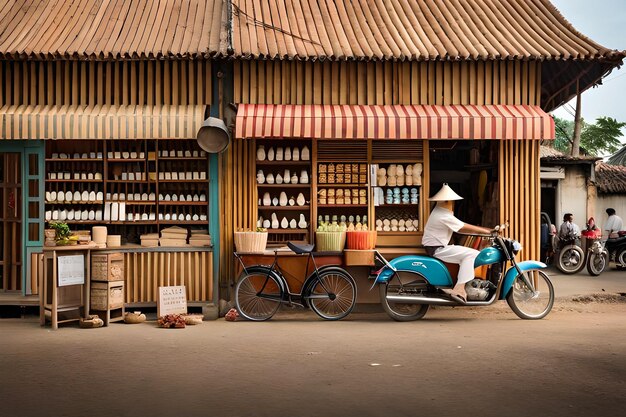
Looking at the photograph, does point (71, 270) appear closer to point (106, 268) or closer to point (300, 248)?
point (106, 268)

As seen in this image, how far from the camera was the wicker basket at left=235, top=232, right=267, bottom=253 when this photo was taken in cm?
1212

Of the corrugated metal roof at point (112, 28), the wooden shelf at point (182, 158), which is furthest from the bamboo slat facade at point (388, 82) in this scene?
the wooden shelf at point (182, 158)

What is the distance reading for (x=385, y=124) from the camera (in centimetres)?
1222

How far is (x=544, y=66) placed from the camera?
1377 cm

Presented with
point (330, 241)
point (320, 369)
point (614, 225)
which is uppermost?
point (614, 225)

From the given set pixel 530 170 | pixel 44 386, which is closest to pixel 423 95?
pixel 530 170

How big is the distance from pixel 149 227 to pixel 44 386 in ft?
20.3

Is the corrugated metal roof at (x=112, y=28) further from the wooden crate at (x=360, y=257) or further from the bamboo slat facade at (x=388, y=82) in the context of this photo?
the wooden crate at (x=360, y=257)

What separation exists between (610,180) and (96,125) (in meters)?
20.3

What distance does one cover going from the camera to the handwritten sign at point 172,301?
11812mm

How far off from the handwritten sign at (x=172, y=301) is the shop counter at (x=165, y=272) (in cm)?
36

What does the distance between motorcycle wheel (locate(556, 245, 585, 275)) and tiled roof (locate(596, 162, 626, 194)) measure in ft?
21.6

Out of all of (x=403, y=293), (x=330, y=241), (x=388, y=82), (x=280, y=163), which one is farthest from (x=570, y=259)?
(x=280, y=163)

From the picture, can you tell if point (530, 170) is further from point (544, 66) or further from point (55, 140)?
point (55, 140)
